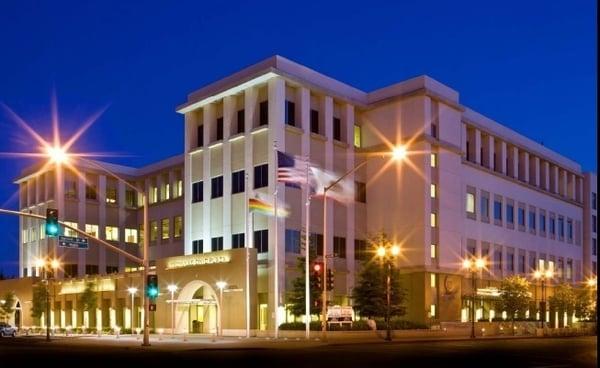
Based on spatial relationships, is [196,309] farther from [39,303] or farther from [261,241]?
[39,303]

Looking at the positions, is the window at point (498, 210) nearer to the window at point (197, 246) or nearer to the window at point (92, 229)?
the window at point (197, 246)

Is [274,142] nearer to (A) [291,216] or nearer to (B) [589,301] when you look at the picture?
(A) [291,216]

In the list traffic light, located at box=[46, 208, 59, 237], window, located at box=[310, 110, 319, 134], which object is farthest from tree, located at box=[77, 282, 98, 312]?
traffic light, located at box=[46, 208, 59, 237]

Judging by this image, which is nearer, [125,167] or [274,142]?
[274,142]

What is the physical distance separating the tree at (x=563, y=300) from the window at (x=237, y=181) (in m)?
40.4

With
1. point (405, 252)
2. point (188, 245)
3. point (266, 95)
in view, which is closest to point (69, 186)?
point (188, 245)

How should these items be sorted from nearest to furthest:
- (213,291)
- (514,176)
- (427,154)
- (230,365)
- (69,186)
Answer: (230,365) → (213,291) → (427,154) → (514,176) → (69,186)

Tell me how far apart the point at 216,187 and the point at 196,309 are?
35.4 feet

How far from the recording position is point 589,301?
91.3 metres

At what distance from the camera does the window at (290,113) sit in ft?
215

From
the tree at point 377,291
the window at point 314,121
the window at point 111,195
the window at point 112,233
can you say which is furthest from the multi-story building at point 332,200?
the window at point 111,195

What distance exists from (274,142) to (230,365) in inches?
1484

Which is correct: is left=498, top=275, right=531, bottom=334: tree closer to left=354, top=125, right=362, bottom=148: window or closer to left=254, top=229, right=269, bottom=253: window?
left=354, top=125, right=362, bottom=148: window

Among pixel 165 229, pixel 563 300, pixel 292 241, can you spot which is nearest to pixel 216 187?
pixel 292 241
